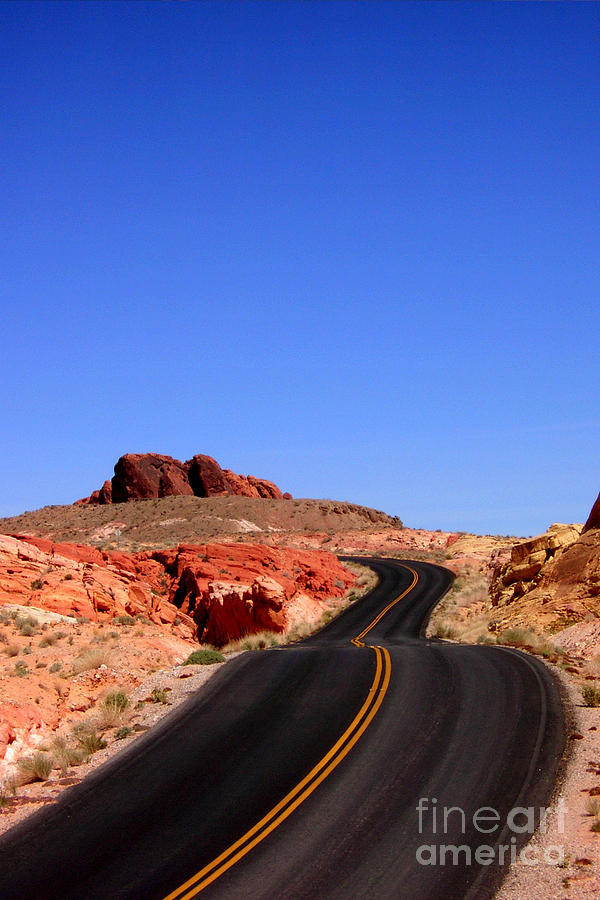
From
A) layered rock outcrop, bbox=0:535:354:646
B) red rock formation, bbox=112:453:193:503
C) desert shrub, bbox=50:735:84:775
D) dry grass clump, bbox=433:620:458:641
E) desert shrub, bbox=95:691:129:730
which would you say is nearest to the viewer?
desert shrub, bbox=50:735:84:775

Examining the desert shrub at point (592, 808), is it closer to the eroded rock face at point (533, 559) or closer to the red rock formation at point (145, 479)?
the eroded rock face at point (533, 559)

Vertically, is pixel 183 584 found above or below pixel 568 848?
above

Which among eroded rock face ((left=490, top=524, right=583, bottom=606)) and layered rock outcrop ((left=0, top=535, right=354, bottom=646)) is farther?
eroded rock face ((left=490, top=524, right=583, bottom=606))

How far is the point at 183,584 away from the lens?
40719 mm

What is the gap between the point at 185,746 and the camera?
43.2 feet

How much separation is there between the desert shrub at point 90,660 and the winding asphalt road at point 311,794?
373cm

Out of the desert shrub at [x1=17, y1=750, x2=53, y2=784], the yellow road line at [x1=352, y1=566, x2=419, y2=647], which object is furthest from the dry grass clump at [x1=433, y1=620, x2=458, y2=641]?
the desert shrub at [x1=17, y1=750, x2=53, y2=784]

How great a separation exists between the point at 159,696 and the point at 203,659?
11.2ft

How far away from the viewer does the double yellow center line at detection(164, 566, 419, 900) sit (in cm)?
844

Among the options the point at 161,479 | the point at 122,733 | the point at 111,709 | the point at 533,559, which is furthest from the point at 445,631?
the point at 161,479

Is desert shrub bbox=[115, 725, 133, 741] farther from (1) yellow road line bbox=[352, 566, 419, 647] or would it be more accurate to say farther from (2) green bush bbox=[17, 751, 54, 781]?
(1) yellow road line bbox=[352, 566, 419, 647]

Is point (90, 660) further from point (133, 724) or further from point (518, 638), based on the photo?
point (518, 638)

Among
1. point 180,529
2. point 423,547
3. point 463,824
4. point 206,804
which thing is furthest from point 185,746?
point 180,529

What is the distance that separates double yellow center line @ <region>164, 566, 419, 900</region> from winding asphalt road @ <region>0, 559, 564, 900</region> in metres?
0.03
